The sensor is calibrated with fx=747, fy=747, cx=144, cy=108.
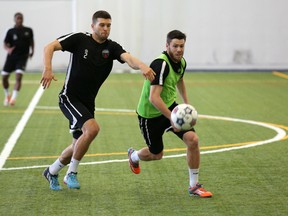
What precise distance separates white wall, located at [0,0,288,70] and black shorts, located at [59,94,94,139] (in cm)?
1702

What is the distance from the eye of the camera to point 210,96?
1975 cm

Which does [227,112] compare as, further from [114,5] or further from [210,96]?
[114,5]

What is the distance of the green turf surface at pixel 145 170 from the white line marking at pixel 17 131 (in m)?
0.09

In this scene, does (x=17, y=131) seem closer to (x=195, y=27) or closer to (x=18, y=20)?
(x=18, y=20)

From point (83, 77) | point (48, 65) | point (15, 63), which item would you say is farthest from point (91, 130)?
point (15, 63)

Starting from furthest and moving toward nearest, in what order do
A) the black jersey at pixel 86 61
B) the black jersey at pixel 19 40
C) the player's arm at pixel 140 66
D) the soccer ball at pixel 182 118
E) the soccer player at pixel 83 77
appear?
the black jersey at pixel 19 40, the black jersey at pixel 86 61, the soccer player at pixel 83 77, the soccer ball at pixel 182 118, the player's arm at pixel 140 66

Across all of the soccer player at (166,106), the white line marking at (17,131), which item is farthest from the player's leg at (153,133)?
the white line marking at (17,131)

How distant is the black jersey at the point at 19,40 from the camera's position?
18344 millimetres

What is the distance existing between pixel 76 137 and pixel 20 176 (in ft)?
4.03

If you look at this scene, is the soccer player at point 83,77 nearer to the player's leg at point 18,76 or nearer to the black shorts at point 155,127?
the black shorts at point 155,127

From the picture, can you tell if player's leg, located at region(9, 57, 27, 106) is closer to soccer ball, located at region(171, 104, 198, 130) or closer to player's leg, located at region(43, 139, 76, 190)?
player's leg, located at region(43, 139, 76, 190)

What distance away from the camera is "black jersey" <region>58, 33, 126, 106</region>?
8914 mm

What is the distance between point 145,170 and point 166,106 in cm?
173

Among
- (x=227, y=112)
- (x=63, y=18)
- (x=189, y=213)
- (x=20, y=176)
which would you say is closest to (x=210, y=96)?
(x=227, y=112)
